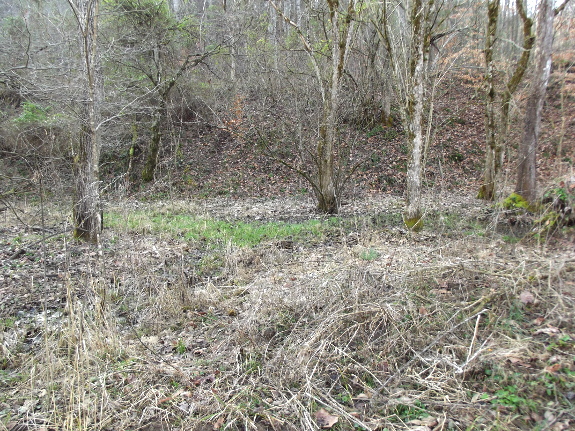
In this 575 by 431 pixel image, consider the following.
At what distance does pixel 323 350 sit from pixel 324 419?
0.68 m

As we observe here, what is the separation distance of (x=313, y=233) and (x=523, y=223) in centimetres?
383

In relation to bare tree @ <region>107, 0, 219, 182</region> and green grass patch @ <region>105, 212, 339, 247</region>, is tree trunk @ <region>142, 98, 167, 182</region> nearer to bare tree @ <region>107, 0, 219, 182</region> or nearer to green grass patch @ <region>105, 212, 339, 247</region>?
bare tree @ <region>107, 0, 219, 182</region>

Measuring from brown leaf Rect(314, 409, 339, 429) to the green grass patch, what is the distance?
178 inches

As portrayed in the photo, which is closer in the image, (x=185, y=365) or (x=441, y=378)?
(x=441, y=378)

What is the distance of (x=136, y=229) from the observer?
854cm

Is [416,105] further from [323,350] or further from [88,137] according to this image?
[88,137]

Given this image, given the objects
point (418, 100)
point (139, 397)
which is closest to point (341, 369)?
point (139, 397)

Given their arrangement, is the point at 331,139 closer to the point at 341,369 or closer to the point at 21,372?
the point at 341,369

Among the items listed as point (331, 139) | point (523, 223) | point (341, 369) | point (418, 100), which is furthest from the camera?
point (331, 139)

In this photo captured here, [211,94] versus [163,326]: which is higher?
[211,94]

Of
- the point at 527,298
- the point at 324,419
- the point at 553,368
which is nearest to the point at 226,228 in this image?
the point at 324,419

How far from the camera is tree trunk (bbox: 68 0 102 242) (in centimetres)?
→ 683

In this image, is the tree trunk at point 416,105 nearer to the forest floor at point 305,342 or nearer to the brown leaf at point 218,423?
the forest floor at point 305,342

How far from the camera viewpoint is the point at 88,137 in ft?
24.0
